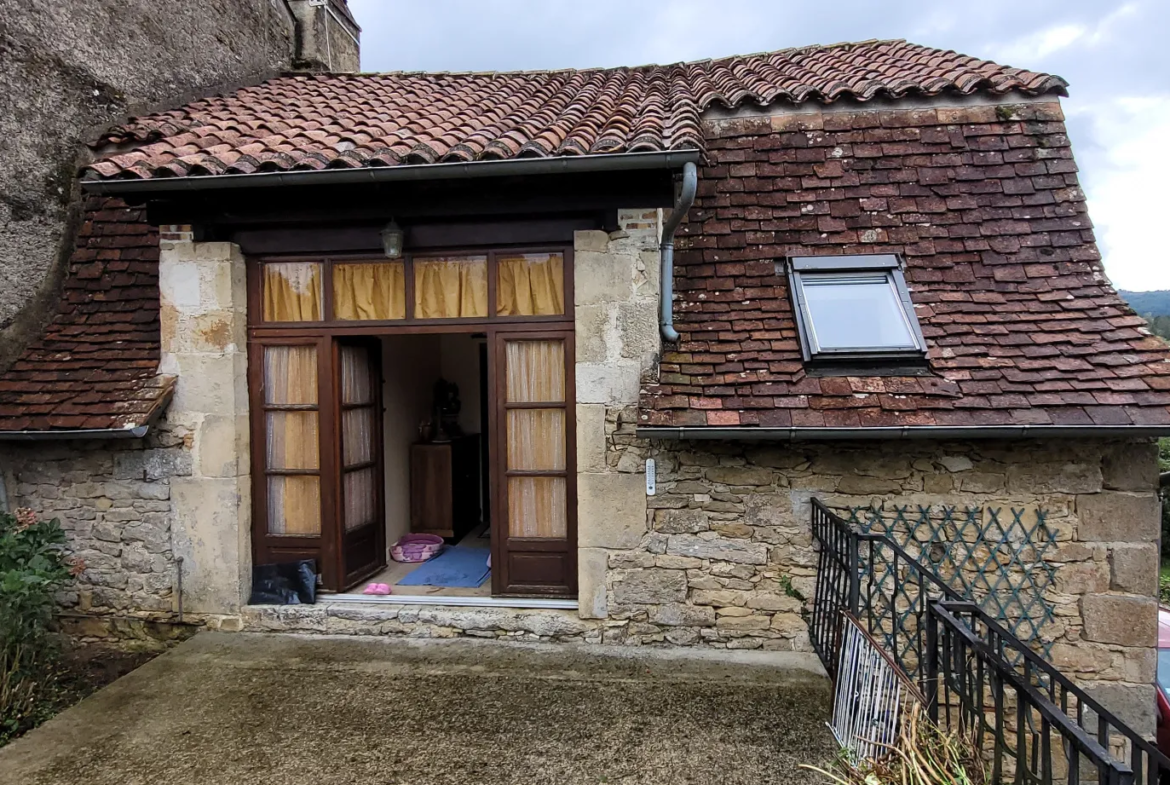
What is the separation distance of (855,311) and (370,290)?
11.2 ft

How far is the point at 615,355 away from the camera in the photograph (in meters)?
4.52

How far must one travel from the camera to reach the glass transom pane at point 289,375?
5.00 m

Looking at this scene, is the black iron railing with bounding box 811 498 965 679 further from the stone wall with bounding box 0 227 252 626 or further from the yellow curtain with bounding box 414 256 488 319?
the stone wall with bounding box 0 227 252 626

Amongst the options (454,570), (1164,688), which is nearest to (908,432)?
(454,570)

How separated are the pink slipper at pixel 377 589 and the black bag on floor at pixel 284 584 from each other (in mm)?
370

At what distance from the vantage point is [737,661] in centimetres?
426

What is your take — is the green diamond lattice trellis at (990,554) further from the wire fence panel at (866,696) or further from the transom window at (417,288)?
the transom window at (417,288)

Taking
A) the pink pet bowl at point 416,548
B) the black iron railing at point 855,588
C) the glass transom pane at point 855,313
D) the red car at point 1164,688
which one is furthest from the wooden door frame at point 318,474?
the red car at point 1164,688

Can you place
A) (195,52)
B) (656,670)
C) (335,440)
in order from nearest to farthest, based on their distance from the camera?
(656,670)
(335,440)
(195,52)

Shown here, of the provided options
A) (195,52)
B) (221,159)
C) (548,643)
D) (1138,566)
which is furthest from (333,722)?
(195,52)

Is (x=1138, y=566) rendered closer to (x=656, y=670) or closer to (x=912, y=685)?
(x=912, y=685)

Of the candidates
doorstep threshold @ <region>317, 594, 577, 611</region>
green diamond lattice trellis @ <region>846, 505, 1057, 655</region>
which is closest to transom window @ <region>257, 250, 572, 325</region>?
doorstep threshold @ <region>317, 594, 577, 611</region>

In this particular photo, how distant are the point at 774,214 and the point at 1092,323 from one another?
2202mm

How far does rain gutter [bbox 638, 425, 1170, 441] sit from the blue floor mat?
2164 millimetres
